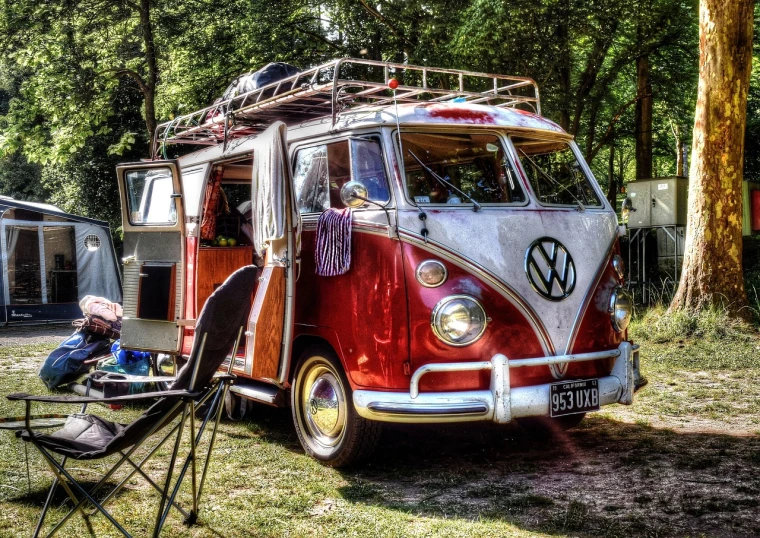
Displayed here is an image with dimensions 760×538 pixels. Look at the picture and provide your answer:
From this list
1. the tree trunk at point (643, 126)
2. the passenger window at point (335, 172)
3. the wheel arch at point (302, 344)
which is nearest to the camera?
the passenger window at point (335, 172)

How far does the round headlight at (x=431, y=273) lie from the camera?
5.18 m

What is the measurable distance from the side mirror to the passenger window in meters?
0.23

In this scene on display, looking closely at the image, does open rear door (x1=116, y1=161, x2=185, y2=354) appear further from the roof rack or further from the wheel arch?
the wheel arch

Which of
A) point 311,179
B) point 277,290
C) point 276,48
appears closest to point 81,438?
point 277,290

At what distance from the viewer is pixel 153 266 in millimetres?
7293

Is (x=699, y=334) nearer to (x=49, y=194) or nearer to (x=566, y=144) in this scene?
(x=566, y=144)

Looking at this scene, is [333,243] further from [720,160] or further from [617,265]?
[720,160]

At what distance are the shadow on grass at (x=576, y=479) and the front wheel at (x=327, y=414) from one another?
0.66 ft

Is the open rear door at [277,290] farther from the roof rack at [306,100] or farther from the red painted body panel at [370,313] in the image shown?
the roof rack at [306,100]

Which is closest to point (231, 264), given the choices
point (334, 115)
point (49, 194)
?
point (334, 115)

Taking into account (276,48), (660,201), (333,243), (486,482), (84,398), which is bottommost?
(486,482)

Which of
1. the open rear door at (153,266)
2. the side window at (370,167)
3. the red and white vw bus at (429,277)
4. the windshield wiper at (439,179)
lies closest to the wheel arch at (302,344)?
the red and white vw bus at (429,277)

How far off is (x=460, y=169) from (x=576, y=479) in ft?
7.17

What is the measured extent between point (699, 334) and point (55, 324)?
42.2ft
